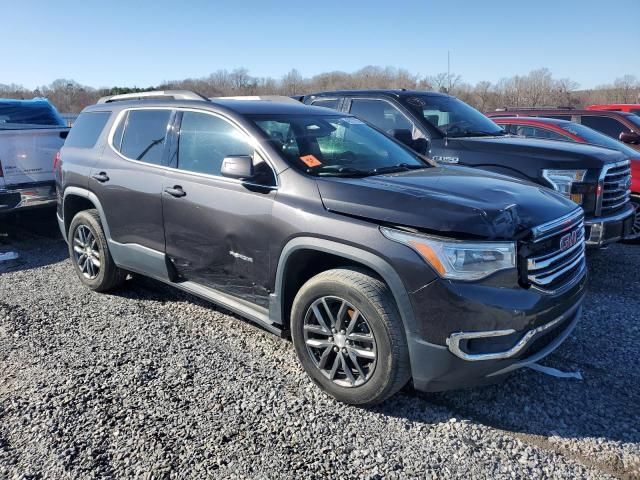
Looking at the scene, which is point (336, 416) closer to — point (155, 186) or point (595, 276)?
point (155, 186)

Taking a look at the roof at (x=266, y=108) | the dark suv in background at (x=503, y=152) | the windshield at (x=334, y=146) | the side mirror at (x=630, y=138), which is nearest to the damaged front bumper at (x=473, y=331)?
the windshield at (x=334, y=146)

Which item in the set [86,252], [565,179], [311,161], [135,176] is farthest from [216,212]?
[565,179]

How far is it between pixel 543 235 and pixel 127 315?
3465 millimetres

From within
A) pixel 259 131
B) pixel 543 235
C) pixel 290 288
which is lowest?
pixel 290 288

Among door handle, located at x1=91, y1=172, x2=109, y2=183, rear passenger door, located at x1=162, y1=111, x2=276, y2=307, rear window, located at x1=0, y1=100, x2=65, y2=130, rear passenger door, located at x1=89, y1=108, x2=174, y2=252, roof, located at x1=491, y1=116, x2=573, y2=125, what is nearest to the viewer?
rear passenger door, located at x1=162, y1=111, x2=276, y2=307

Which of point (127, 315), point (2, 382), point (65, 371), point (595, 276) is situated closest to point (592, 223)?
point (595, 276)

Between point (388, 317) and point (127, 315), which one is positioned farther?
point (127, 315)

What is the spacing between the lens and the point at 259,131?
12.3ft

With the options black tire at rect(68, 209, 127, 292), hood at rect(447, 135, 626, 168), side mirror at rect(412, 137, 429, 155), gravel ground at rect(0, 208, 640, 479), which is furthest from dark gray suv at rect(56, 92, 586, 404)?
hood at rect(447, 135, 626, 168)

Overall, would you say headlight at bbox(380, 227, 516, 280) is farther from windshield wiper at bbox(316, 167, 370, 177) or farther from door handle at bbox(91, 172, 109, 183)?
door handle at bbox(91, 172, 109, 183)

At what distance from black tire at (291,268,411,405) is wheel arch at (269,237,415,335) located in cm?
7

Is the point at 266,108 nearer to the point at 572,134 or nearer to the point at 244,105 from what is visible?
the point at 244,105

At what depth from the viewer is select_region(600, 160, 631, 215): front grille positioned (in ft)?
18.0

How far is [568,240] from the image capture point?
10.8 ft
